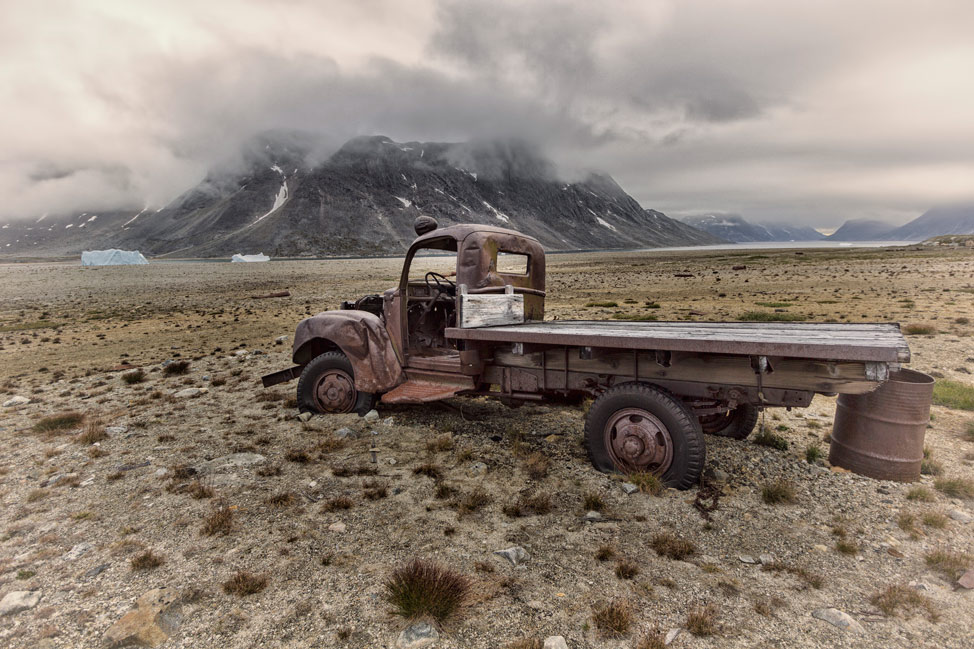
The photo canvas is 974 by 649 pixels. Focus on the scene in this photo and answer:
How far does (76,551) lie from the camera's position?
3879 mm

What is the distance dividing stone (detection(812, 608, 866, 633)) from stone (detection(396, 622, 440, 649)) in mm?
2466

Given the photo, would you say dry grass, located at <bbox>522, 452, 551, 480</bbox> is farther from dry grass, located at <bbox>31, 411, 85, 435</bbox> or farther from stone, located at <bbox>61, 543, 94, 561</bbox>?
dry grass, located at <bbox>31, 411, 85, 435</bbox>

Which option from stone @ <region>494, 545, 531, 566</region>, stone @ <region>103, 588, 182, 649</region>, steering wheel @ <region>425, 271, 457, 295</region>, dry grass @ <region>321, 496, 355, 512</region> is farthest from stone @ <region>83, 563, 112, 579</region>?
steering wheel @ <region>425, 271, 457, 295</region>

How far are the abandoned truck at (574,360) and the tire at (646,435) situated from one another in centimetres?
1

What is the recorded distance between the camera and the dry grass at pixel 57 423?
6844 mm

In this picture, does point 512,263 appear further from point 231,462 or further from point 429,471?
point 231,462

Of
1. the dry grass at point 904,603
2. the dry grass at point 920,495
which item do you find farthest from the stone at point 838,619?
the dry grass at point 920,495

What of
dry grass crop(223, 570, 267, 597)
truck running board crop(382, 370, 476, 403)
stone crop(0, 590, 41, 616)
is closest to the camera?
stone crop(0, 590, 41, 616)

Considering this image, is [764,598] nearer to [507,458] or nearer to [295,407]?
[507,458]

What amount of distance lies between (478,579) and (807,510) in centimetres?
315

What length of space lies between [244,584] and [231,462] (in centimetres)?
260

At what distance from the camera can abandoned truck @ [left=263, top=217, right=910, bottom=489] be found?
4180mm

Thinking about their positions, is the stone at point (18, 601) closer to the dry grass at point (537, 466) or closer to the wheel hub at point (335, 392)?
the wheel hub at point (335, 392)

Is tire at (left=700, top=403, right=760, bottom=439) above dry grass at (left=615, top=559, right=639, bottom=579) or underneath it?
above
